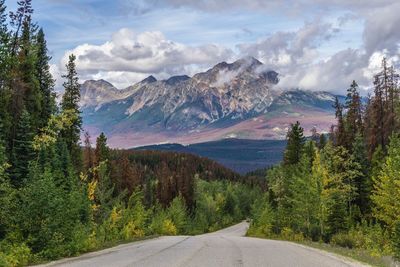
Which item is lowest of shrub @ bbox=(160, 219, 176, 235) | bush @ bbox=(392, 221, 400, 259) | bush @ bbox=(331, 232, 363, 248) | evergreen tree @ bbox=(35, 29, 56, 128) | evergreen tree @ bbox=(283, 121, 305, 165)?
shrub @ bbox=(160, 219, 176, 235)

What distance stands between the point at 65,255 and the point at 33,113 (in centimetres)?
3151

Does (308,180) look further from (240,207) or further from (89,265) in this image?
(240,207)

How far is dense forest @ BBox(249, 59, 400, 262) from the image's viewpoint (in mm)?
44500

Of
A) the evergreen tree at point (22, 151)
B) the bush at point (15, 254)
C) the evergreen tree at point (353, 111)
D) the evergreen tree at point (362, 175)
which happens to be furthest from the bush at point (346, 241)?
the evergreen tree at point (353, 111)

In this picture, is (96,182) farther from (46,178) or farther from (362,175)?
(46,178)

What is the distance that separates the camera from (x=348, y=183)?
58.7 meters

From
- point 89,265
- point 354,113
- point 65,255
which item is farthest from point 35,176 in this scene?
point 354,113

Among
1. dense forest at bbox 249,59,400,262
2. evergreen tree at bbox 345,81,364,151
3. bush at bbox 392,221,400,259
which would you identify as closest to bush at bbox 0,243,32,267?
bush at bbox 392,221,400,259

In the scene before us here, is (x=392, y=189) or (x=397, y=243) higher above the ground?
(x=392, y=189)

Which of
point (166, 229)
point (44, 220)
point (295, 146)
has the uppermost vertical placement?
point (295, 146)

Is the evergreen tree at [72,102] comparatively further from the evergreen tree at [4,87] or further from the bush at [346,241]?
the bush at [346,241]

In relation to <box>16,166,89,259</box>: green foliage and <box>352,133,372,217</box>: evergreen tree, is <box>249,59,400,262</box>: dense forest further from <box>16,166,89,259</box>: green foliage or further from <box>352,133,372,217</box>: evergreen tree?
<box>16,166,89,259</box>: green foliage

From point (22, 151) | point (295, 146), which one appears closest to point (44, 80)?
point (22, 151)

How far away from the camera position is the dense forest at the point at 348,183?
4450cm
